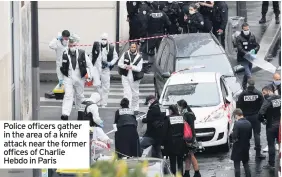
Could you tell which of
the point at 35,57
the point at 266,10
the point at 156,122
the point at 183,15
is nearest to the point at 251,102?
the point at 156,122

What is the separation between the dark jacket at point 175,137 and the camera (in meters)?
17.0

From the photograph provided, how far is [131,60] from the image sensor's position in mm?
21781

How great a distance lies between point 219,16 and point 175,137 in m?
10.4

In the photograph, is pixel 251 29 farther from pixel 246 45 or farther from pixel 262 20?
pixel 246 45

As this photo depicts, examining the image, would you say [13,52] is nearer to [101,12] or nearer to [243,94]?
[243,94]

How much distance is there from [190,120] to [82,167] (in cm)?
533

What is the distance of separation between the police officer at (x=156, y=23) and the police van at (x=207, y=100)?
207 inches

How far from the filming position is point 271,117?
1770 cm

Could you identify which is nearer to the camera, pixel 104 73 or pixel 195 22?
pixel 104 73

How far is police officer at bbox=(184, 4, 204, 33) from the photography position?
26.0 metres

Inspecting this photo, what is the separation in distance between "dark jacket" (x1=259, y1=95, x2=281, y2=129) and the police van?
3.99ft

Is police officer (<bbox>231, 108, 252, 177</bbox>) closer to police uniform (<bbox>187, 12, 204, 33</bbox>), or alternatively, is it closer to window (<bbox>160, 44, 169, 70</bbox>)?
window (<bbox>160, 44, 169, 70</bbox>)

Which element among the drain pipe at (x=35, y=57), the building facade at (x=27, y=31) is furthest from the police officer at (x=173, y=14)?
the drain pipe at (x=35, y=57)

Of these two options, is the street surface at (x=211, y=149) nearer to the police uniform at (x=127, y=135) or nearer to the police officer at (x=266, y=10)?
the police uniform at (x=127, y=135)
